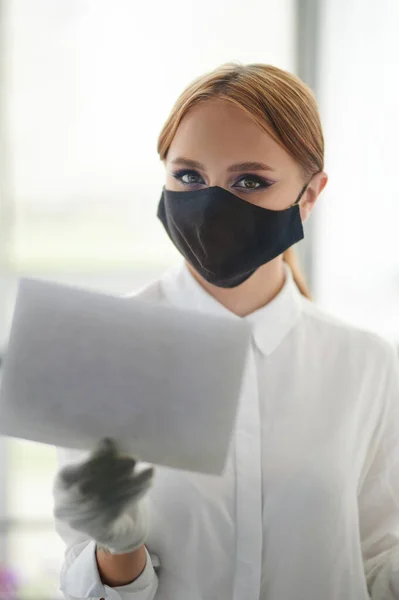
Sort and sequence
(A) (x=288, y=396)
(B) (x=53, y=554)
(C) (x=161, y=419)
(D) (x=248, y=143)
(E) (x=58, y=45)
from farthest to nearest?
(B) (x=53, y=554) < (E) (x=58, y=45) < (A) (x=288, y=396) < (D) (x=248, y=143) < (C) (x=161, y=419)

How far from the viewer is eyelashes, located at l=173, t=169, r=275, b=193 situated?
3.33 ft

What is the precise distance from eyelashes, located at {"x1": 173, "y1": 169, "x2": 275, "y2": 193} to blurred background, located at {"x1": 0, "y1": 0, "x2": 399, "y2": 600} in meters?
0.91

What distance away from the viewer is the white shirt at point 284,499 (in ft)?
3.38

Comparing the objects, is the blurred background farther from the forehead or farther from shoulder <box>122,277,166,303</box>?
the forehead

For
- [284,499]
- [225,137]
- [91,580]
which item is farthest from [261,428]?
[225,137]

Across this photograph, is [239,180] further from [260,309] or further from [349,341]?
[349,341]

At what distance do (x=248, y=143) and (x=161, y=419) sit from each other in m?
0.41

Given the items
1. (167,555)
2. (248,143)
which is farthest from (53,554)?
(248,143)

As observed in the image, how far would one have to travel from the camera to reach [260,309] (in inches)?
44.7

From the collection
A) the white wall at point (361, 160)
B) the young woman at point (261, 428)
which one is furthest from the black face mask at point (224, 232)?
the white wall at point (361, 160)

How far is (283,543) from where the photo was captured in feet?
3.42

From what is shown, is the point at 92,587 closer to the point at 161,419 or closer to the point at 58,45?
the point at 161,419

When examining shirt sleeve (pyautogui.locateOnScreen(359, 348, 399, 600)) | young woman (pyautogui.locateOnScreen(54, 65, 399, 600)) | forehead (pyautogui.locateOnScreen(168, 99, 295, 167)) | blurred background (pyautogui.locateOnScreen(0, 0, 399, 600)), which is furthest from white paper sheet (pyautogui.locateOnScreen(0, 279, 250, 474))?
blurred background (pyautogui.locateOnScreen(0, 0, 399, 600))

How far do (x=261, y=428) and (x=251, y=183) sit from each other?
372 mm
